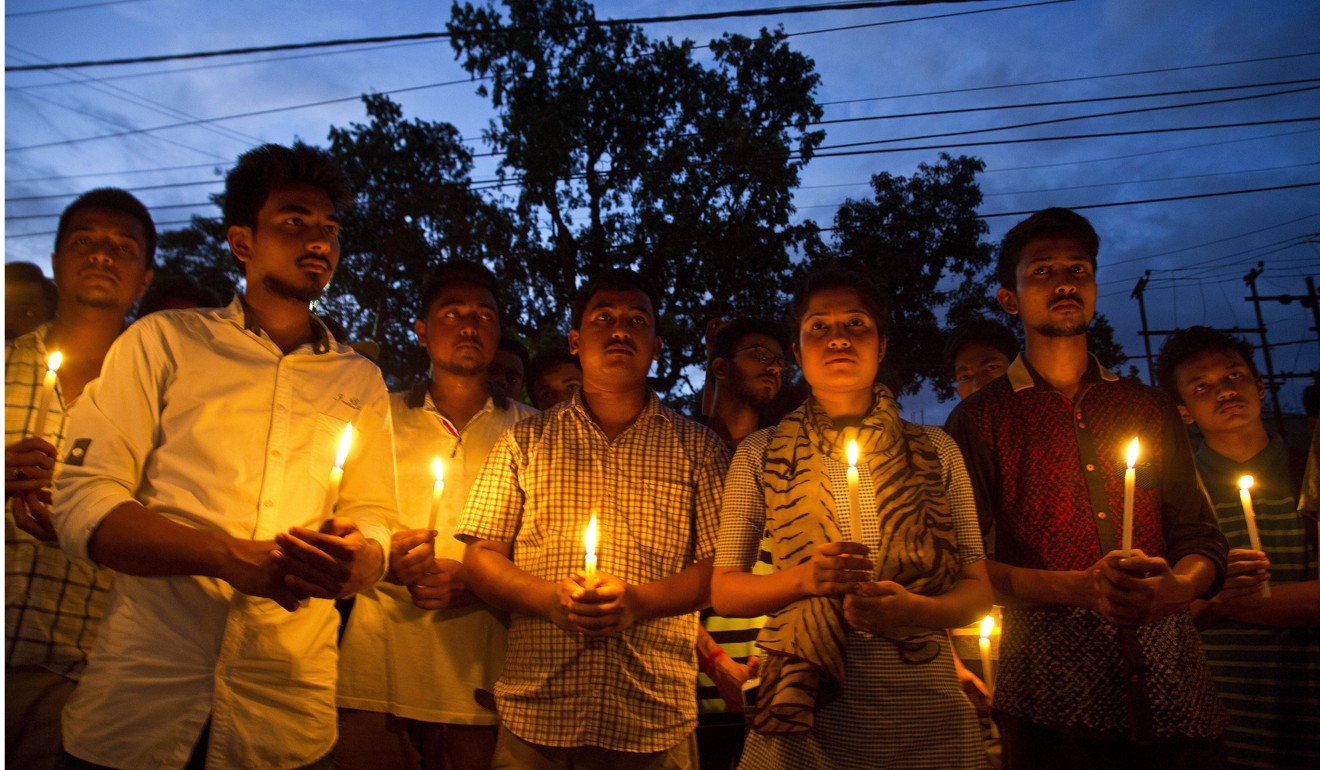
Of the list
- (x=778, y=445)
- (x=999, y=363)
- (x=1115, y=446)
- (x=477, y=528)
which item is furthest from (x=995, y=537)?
(x=999, y=363)

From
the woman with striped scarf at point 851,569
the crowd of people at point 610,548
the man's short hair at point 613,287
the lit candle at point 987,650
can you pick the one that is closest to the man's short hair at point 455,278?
the crowd of people at point 610,548

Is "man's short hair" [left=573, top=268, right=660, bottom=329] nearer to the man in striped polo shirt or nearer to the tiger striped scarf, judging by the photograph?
the tiger striped scarf

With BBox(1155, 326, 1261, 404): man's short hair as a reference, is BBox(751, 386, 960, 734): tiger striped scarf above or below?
below

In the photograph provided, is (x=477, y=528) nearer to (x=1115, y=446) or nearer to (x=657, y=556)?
(x=657, y=556)

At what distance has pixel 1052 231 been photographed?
304 cm

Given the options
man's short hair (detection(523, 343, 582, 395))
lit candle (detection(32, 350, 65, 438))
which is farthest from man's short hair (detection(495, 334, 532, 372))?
lit candle (detection(32, 350, 65, 438))

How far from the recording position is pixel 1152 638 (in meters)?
2.60

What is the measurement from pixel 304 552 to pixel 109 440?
2.35 feet

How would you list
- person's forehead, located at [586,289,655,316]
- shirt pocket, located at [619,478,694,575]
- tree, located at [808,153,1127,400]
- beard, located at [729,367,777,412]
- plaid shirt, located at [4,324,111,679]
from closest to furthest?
plaid shirt, located at [4,324,111,679] < shirt pocket, located at [619,478,694,575] < person's forehead, located at [586,289,655,316] < beard, located at [729,367,777,412] < tree, located at [808,153,1127,400]

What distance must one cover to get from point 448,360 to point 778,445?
5.60 feet

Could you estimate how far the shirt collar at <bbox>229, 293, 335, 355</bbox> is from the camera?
260cm

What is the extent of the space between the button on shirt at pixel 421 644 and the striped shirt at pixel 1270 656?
3081mm

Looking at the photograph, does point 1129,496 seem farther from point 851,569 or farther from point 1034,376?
point 1034,376

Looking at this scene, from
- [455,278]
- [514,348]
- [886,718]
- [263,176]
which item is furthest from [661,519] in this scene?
[514,348]
